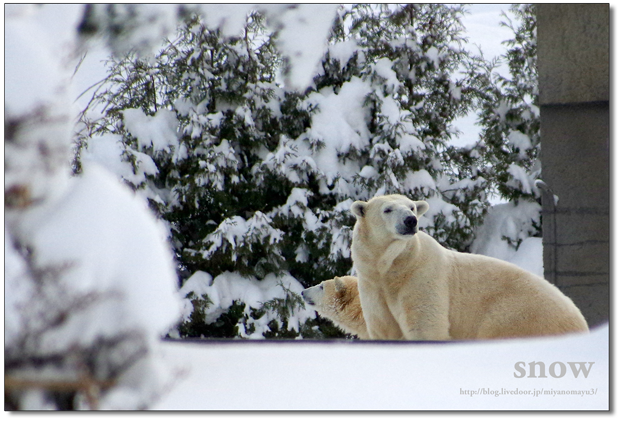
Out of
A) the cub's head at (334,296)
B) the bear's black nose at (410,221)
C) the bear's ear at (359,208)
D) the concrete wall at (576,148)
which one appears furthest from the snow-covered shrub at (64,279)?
the concrete wall at (576,148)

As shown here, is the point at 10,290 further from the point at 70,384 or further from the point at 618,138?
the point at 618,138

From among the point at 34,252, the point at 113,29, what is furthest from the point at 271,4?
the point at 34,252

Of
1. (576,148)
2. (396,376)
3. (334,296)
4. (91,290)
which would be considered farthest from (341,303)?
(576,148)

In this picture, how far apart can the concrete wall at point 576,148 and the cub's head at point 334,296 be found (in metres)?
0.76

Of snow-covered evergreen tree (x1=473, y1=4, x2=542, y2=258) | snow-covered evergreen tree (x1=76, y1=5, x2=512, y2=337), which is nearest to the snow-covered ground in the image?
snow-covered evergreen tree (x1=473, y1=4, x2=542, y2=258)

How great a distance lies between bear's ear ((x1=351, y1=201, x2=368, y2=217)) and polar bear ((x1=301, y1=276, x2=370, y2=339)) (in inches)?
12.8

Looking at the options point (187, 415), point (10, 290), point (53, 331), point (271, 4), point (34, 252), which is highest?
point (271, 4)

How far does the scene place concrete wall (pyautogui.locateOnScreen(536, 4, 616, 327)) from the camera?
214 centimetres

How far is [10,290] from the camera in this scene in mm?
1908

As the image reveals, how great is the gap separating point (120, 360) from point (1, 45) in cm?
116

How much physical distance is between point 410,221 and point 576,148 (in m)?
0.76

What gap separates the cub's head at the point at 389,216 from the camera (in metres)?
1.97

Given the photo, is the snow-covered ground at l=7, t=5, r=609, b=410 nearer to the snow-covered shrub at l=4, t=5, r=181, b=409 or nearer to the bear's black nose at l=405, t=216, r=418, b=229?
the snow-covered shrub at l=4, t=5, r=181, b=409

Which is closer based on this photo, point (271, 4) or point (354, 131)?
point (271, 4)
